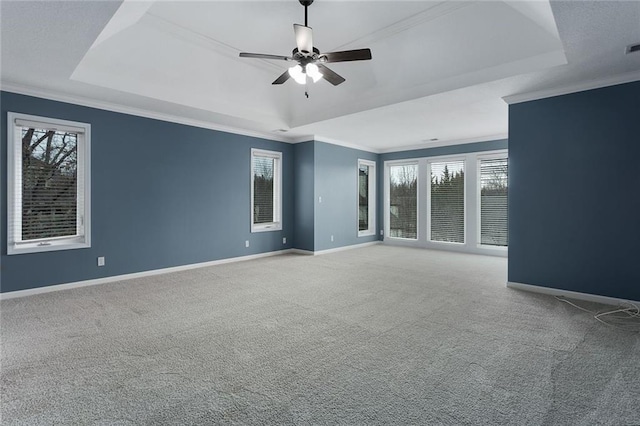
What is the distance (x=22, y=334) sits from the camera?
296 centimetres

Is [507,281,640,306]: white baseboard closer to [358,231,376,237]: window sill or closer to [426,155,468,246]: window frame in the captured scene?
[426,155,468,246]: window frame

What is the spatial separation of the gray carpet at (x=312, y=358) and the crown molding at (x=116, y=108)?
8.45ft

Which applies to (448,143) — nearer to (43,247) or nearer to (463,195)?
(463,195)

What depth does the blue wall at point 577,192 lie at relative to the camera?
3.74 meters

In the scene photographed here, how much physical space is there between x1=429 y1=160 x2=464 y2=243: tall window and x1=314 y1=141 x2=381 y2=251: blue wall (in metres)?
1.82

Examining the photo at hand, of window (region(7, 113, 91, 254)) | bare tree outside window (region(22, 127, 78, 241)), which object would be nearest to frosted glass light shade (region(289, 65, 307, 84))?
window (region(7, 113, 91, 254))

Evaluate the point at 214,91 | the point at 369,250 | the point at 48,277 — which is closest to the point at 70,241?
the point at 48,277

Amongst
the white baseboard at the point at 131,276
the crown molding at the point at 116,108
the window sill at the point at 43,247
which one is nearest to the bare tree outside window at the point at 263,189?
the crown molding at the point at 116,108

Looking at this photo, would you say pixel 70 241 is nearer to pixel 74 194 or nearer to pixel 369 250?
pixel 74 194

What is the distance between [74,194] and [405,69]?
487 centimetres

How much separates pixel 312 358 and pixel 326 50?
12.1 ft


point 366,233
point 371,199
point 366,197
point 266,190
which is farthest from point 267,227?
point 371,199

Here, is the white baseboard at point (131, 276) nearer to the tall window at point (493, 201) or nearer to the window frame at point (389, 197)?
the window frame at point (389, 197)

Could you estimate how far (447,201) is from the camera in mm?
7926
